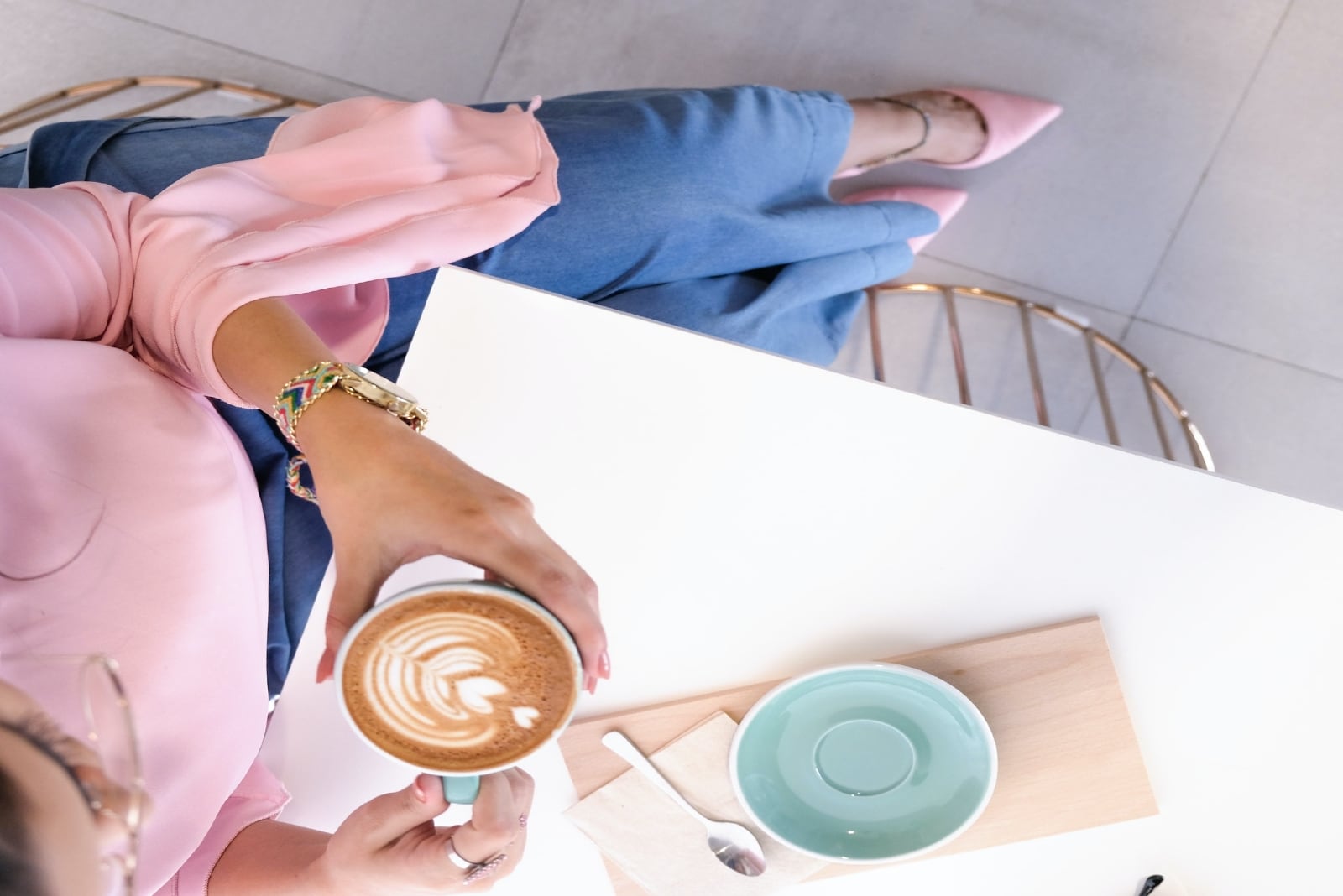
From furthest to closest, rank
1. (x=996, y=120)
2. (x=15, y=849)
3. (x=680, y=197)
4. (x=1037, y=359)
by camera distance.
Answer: (x=1037, y=359)
(x=996, y=120)
(x=680, y=197)
(x=15, y=849)

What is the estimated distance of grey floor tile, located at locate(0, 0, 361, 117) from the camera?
166 centimetres

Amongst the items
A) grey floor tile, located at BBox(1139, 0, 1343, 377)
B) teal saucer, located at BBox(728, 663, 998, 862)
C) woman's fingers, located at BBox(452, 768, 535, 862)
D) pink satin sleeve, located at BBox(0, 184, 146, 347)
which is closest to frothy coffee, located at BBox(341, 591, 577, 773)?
woman's fingers, located at BBox(452, 768, 535, 862)

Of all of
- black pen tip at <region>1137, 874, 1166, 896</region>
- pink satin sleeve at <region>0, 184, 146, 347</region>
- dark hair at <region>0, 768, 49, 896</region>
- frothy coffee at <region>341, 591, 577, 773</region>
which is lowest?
dark hair at <region>0, 768, 49, 896</region>

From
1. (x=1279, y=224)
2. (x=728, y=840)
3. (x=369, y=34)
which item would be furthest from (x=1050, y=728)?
(x=369, y=34)

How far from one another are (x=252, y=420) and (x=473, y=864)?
0.47m

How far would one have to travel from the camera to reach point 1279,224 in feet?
5.02

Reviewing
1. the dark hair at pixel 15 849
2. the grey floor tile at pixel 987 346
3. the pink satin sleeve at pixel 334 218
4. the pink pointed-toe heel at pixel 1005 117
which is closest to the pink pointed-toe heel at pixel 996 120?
the pink pointed-toe heel at pixel 1005 117

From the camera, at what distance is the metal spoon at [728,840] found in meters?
0.84

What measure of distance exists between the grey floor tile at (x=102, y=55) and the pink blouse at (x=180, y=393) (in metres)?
0.90

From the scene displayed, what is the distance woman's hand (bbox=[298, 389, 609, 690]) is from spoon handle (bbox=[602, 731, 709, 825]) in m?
0.22

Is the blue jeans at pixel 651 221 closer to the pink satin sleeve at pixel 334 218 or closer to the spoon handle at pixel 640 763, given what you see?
the pink satin sleeve at pixel 334 218

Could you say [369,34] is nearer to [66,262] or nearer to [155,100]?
[155,100]

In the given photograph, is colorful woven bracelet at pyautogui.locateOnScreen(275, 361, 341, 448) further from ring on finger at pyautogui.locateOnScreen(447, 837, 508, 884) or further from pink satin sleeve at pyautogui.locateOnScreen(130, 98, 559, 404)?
Result: ring on finger at pyautogui.locateOnScreen(447, 837, 508, 884)

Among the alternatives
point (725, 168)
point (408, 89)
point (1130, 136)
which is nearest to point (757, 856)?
point (725, 168)
